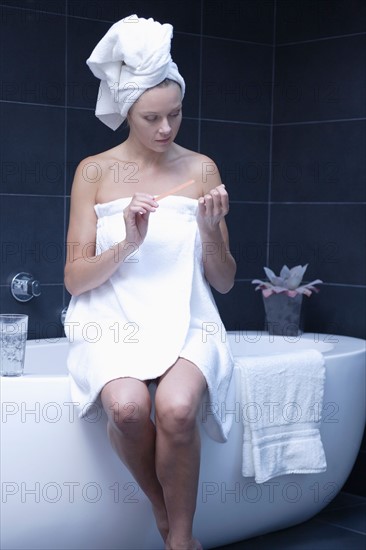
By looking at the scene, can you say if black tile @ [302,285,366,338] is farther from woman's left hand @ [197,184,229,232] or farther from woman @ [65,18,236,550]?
woman's left hand @ [197,184,229,232]

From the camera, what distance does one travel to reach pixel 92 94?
3500mm

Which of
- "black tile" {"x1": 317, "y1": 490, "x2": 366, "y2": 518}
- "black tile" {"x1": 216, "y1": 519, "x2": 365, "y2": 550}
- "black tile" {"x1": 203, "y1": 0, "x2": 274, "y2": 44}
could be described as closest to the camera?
"black tile" {"x1": 216, "y1": 519, "x2": 365, "y2": 550}

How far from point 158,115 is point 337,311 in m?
1.39

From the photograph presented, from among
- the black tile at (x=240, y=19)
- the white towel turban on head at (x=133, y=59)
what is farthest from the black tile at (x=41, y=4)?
the white towel turban on head at (x=133, y=59)

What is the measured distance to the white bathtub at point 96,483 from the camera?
2572mm

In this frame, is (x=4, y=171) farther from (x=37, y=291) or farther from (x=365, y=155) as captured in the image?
(x=365, y=155)

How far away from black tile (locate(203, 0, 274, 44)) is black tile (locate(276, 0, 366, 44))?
48 mm

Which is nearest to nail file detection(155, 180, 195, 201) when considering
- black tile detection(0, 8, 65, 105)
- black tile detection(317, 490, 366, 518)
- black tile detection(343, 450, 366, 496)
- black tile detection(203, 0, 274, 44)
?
black tile detection(0, 8, 65, 105)

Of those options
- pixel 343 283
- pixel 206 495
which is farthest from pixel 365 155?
pixel 206 495

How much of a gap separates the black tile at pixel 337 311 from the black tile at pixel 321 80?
66 cm

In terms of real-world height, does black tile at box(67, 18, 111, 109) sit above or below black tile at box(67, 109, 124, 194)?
above

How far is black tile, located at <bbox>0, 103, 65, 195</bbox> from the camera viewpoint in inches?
131

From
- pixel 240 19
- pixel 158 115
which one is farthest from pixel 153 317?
pixel 240 19

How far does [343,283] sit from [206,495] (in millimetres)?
1179
